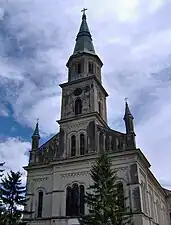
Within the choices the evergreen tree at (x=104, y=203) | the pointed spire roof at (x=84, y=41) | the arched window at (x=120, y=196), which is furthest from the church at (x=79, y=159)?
the evergreen tree at (x=104, y=203)

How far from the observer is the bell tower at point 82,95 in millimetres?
34409

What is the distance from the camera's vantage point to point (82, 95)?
3662cm

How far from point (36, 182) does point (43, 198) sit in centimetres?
222

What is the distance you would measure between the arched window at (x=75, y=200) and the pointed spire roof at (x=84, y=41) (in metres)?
19.1

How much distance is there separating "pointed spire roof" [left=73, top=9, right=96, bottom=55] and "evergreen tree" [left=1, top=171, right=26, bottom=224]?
2029 cm

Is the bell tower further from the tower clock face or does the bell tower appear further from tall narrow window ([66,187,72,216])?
tall narrow window ([66,187,72,216])

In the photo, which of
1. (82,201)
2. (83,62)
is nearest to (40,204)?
(82,201)

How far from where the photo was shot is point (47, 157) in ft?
113

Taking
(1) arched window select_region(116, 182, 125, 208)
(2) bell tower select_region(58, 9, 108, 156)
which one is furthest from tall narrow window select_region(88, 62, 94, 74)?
(1) arched window select_region(116, 182, 125, 208)

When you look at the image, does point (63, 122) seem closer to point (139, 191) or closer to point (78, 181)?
point (78, 181)

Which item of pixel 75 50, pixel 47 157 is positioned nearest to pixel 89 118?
pixel 47 157

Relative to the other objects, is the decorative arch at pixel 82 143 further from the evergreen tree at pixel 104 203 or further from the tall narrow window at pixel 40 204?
the evergreen tree at pixel 104 203

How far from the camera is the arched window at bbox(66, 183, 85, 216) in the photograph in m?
29.9

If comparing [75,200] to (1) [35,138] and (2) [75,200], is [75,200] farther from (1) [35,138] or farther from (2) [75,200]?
(1) [35,138]
